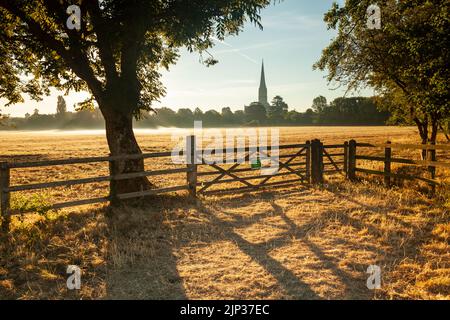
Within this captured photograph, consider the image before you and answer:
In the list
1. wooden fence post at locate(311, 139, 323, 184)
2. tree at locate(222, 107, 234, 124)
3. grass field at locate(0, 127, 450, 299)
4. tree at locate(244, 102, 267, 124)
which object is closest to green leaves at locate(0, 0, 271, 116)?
grass field at locate(0, 127, 450, 299)

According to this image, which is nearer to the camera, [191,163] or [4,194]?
[4,194]

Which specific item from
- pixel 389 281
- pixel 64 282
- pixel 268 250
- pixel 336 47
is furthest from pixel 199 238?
pixel 336 47

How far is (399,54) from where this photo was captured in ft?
39.9

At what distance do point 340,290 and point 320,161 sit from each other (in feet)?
28.1

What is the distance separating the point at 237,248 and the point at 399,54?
10.3 meters

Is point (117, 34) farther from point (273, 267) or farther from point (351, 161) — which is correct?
point (351, 161)

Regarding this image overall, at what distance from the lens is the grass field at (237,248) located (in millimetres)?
4879

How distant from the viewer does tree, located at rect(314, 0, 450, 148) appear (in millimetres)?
9258

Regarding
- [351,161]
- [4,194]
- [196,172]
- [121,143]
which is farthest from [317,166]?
[4,194]

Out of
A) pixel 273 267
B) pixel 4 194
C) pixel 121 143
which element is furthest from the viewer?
pixel 121 143

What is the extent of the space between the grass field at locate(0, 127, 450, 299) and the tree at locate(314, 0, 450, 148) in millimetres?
3734

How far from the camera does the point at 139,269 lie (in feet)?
18.3

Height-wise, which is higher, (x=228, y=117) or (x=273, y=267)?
(x=228, y=117)
